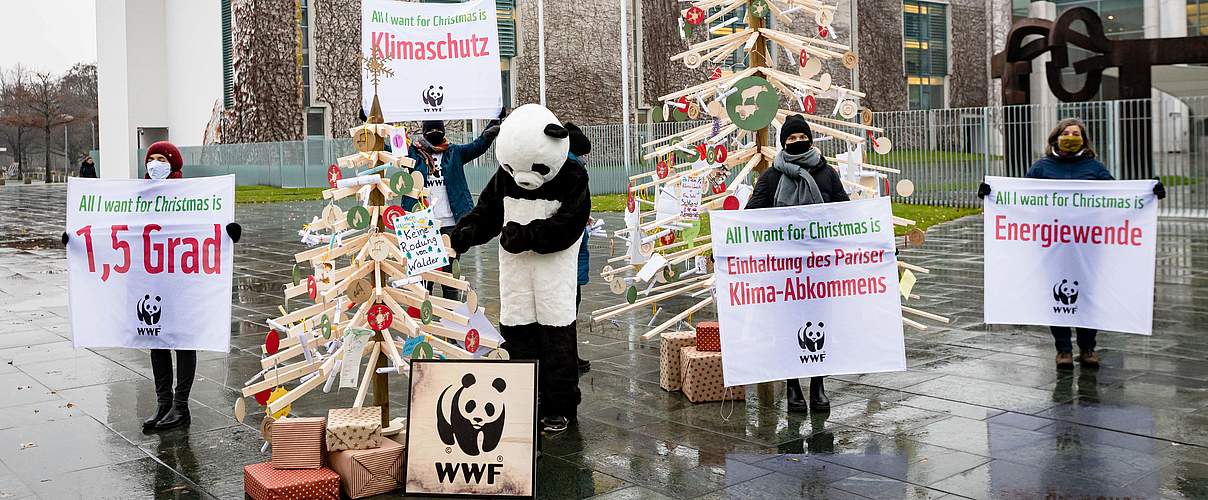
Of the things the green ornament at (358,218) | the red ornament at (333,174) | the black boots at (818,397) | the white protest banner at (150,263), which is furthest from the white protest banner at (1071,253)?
the white protest banner at (150,263)

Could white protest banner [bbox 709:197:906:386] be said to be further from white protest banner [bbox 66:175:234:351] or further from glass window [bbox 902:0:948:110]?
glass window [bbox 902:0:948:110]

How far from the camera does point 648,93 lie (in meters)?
42.7

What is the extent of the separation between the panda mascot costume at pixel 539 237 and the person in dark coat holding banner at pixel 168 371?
5.77 ft

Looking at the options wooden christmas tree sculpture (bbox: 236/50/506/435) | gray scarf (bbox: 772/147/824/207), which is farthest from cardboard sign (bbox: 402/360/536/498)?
gray scarf (bbox: 772/147/824/207)

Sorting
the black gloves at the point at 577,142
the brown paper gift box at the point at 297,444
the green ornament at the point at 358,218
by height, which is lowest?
the brown paper gift box at the point at 297,444

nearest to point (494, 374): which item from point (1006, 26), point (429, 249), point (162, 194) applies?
point (429, 249)

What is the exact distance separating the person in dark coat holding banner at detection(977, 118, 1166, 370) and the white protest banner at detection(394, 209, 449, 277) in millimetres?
3891

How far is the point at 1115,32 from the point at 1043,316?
35811mm

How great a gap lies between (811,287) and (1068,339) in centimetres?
233

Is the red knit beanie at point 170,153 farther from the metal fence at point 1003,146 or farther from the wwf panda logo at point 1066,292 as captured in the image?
the metal fence at point 1003,146

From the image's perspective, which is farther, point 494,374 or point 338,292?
point 338,292

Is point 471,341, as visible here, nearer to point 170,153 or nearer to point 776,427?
point 776,427

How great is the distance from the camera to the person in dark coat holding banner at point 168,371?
642 centimetres

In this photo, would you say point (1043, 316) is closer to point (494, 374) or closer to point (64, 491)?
point (494, 374)
